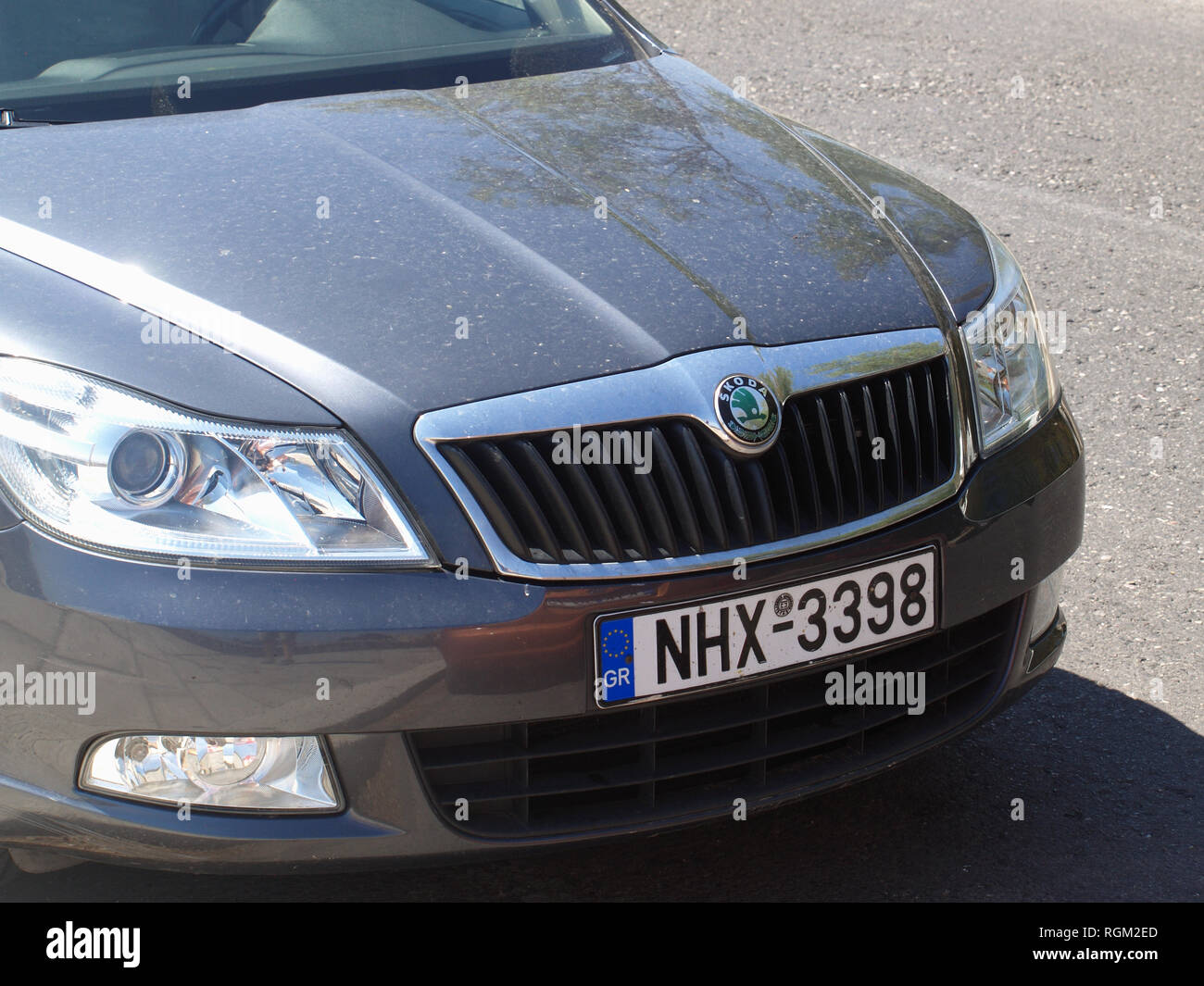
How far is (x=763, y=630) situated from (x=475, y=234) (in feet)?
2.77

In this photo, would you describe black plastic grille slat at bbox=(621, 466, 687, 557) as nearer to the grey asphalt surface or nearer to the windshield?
the grey asphalt surface

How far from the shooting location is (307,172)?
2658 millimetres

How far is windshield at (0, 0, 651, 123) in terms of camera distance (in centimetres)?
298

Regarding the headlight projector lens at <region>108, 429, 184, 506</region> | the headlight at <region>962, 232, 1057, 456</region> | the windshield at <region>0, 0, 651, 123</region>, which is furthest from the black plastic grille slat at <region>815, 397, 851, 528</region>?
the windshield at <region>0, 0, 651, 123</region>

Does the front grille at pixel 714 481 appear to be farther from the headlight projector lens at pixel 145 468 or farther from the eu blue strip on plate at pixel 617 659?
the headlight projector lens at pixel 145 468

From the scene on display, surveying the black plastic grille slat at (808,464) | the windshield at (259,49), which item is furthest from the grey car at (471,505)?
the windshield at (259,49)

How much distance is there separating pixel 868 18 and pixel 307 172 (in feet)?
26.6

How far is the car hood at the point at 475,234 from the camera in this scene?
2.21 m

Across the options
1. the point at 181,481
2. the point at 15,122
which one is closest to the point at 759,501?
the point at 181,481

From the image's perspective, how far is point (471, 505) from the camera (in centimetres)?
208

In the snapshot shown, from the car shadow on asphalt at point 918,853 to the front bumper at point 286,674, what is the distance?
0.42 metres

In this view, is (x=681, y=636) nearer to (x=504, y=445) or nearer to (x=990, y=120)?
(x=504, y=445)

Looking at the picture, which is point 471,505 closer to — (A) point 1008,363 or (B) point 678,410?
(B) point 678,410
